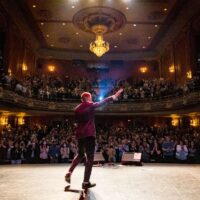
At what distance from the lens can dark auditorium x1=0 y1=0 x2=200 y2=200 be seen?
12.3 meters

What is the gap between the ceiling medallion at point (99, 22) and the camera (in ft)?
50.6

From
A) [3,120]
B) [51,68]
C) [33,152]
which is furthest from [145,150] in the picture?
[51,68]

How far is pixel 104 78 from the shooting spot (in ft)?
79.7

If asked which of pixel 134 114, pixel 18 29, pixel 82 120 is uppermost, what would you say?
pixel 18 29

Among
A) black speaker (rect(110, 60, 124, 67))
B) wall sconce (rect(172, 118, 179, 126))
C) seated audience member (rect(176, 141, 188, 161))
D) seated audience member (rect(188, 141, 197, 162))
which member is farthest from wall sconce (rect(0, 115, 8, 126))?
wall sconce (rect(172, 118, 179, 126))

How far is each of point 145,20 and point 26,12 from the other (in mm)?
7684

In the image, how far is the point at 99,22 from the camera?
1669 cm

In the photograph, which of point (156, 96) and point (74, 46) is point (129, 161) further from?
point (74, 46)

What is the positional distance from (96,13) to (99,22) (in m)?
0.87

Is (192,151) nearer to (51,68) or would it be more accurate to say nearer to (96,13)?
(96,13)

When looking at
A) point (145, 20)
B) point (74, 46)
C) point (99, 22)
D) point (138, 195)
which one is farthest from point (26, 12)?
point (138, 195)

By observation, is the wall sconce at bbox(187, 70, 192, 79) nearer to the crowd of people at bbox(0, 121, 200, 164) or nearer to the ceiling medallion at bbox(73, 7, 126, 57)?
the crowd of people at bbox(0, 121, 200, 164)

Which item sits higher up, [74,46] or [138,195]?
[74,46]

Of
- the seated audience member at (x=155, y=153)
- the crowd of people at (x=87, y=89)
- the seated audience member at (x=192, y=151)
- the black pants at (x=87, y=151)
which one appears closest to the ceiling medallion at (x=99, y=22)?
the crowd of people at (x=87, y=89)
